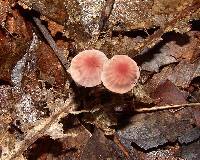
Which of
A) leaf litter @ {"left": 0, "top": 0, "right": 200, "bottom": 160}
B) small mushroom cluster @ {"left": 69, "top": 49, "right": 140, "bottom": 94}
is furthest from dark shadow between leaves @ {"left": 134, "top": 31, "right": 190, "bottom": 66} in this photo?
small mushroom cluster @ {"left": 69, "top": 49, "right": 140, "bottom": 94}

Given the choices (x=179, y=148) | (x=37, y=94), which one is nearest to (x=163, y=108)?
(x=179, y=148)

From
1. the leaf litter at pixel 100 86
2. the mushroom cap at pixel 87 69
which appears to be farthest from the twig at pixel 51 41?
the mushroom cap at pixel 87 69

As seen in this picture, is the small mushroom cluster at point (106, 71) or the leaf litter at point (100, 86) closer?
the small mushroom cluster at point (106, 71)

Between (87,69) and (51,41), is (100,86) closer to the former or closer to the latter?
(87,69)

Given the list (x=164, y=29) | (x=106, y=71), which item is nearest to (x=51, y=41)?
(x=106, y=71)

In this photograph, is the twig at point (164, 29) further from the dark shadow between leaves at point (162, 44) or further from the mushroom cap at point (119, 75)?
the mushroom cap at point (119, 75)
